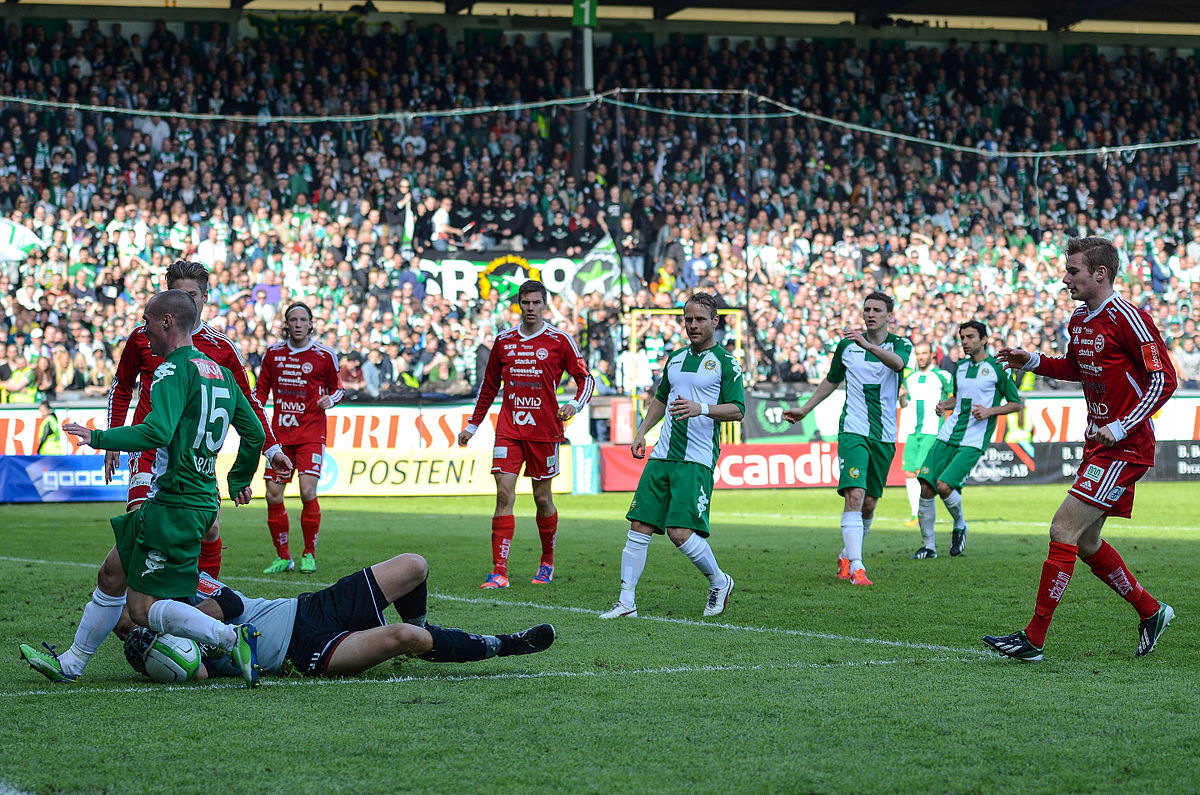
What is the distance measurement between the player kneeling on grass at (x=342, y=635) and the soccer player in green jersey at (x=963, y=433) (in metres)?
8.07

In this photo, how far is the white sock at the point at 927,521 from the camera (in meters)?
14.1

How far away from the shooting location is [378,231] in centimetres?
2683

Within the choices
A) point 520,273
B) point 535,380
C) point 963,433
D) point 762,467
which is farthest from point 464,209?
point 535,380

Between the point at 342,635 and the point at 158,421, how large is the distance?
51.4 inches

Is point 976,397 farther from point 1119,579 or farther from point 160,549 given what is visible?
point 160,549

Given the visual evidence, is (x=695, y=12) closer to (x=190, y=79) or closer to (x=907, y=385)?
(x=190, y=79)

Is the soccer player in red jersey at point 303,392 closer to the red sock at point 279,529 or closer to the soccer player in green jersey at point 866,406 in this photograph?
the red sock at point 279,529

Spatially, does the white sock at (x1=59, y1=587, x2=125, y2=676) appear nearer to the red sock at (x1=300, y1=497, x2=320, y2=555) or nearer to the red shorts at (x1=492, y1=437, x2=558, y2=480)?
the red shorts at (x1=492, y1=437, x2=558, y2=480)

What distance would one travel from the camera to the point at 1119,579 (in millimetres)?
7840

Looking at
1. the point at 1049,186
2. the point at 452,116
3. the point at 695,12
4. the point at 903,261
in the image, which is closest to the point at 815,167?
→ the point at 903,261

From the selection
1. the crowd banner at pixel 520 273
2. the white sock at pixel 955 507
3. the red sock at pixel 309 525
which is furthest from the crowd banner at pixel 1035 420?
Result: the red sock at pixel 309 525

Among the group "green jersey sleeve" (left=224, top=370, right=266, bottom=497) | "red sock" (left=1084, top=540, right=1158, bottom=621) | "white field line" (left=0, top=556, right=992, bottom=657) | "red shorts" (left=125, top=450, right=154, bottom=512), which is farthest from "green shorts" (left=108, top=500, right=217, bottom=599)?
"red sock" (left=1084, top=540, right=1158, bottom=621)

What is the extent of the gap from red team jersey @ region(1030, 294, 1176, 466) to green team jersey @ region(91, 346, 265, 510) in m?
4.24

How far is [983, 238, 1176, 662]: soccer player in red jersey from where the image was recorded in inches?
295
